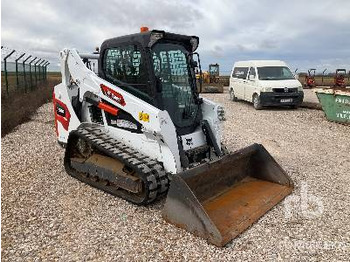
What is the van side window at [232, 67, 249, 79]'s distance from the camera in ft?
55.7

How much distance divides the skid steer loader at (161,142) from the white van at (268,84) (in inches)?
369

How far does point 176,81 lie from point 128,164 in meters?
1.68

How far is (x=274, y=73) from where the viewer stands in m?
Result: 15.9

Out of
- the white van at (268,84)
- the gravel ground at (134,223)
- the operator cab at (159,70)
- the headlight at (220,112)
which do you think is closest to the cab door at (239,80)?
the white van at (268,84)

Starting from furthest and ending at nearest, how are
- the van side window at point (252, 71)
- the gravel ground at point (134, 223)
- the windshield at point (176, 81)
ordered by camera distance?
1. the van side window at point (252, 71)
2. the windshield at point (176, 81)
3. the gravel ground at point (134, 223)

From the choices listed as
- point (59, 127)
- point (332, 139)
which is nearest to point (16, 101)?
point (59, 127)

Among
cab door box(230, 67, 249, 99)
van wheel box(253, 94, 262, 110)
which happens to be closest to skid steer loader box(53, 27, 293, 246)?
van wheel box(253, 94, 262, 110)

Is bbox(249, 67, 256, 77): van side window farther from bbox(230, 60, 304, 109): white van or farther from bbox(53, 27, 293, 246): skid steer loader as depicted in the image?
bbox(53, 27, 293, 246): skid steer loader

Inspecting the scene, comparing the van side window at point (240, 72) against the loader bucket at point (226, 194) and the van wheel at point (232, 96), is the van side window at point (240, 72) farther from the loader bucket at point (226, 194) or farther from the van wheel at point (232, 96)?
the loader bucket at point (226, 194)

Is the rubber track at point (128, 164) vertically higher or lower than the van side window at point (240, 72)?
lower

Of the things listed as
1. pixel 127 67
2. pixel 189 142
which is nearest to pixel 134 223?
pixel 189 142

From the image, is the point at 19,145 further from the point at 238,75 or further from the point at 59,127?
the point at 238,75

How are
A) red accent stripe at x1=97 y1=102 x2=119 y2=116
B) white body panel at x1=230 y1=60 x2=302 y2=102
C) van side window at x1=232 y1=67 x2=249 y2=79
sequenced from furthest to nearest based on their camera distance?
1. van side window at x1=232 y1=67 x2=249 y2=79
2. white body panel at x1=230 y1=60 x2=302 y2=102
3. red accent stripe at x1=97 y1=102 x2=119 y2=116

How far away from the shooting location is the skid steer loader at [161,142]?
4832 mm
